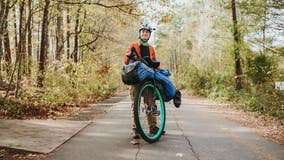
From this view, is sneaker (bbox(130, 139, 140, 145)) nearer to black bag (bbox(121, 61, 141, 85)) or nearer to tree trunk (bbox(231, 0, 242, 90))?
black bag (bbox(121, 61, 141, 85))

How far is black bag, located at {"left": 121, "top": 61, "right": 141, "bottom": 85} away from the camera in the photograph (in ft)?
21.4

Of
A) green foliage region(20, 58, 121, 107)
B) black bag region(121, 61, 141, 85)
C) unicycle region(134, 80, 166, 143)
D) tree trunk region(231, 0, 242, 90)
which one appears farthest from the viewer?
tree trunk region(231, 0, 242, 90)

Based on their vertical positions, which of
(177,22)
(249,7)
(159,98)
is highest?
(177,22)

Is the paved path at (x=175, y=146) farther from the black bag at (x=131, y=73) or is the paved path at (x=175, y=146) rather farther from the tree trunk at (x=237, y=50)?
the tree trunk at (x=237, y=50)

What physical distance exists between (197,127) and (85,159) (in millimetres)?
4055

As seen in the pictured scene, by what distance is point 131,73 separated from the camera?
21.4ft

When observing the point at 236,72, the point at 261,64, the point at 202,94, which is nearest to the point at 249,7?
the point at 261,64

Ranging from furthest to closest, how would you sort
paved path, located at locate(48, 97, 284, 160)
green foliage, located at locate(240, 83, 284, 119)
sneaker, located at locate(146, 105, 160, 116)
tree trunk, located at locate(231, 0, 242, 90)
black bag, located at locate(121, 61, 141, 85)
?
tree trunk, located at locate(231, 0, 242, 90) → green foliage, located at locate(240, 83, 284, 119) → sneaker, located at locate(146, 105, 160, 116) → black bag, located at locate(121, 61, 141, 85) → paved path, located at locate(48, 97, 284, 160)

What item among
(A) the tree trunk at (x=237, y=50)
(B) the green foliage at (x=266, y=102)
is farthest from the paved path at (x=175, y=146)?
(A) the tree trunk at (x=237, y=50)

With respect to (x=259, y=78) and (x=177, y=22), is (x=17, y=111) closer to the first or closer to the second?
(x=259, y=78)

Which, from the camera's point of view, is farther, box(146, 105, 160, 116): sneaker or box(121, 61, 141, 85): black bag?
box(146, 105, 160, 116): sneaker

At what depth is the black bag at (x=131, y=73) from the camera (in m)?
6.53

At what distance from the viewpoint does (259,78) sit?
57.6 ft

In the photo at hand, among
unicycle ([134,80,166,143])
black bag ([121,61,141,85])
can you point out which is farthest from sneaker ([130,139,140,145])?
black bag ([121,61,141,85])
